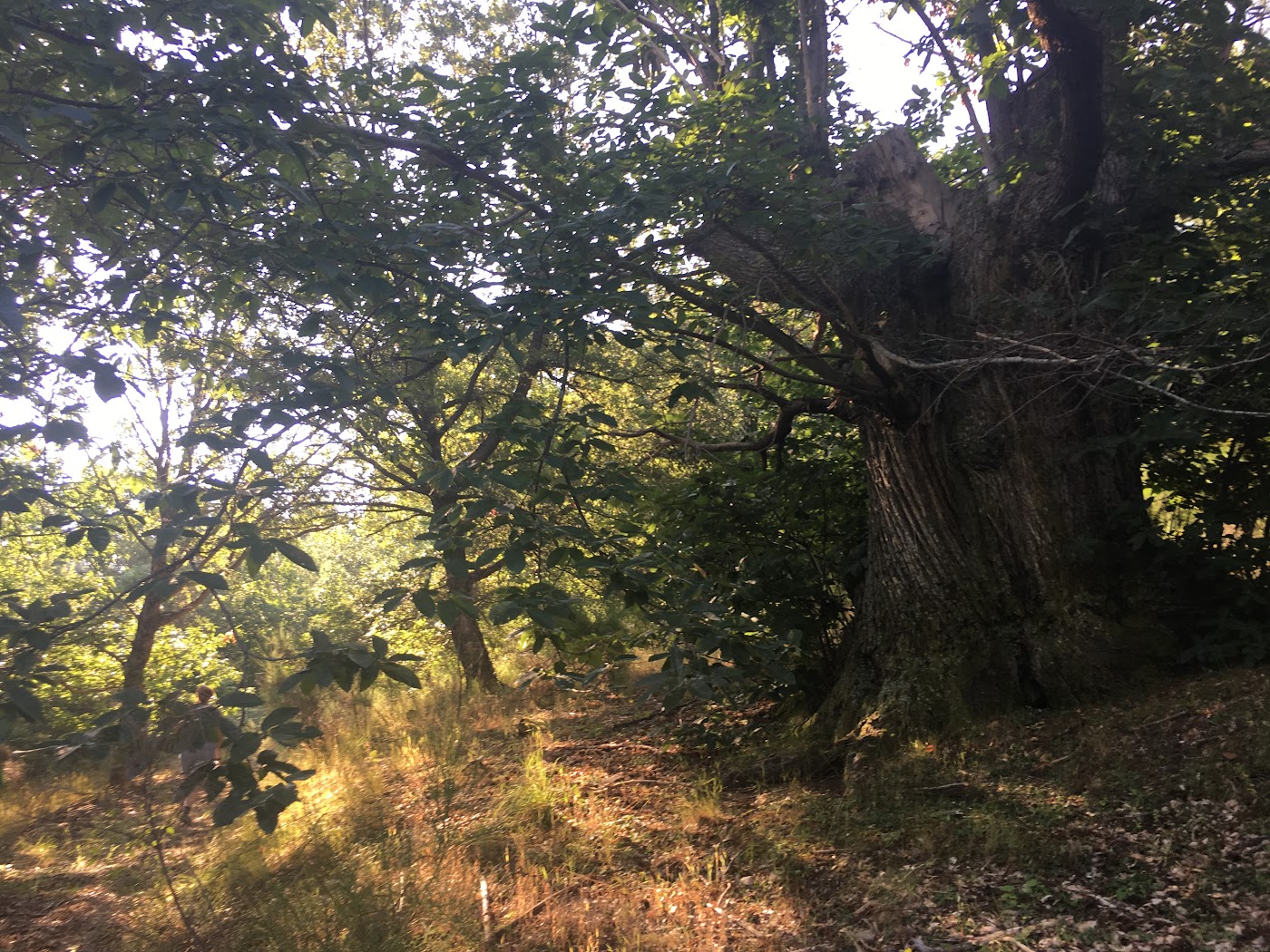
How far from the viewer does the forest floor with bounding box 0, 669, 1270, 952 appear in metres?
3.48

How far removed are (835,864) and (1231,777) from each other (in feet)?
6.17

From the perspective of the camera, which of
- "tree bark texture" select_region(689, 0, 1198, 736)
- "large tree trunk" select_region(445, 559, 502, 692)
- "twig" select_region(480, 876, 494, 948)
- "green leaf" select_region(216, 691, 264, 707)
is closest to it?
"green leaf" select_region(216, 691, 264, 707)

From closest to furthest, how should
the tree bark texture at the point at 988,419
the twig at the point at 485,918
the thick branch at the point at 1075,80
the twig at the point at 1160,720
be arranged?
1. the twig at the point at 485,918
2. the twig at the point at 1160,720
3. the thick branch at the point at 1075,80
4. the tree bark texture at the point at 988,419

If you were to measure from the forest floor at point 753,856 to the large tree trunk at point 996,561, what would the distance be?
0.30 metres

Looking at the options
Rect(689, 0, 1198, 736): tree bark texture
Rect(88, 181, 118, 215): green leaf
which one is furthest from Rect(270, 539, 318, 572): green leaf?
Rect(689, 0, 1198, 736): tree bark texture

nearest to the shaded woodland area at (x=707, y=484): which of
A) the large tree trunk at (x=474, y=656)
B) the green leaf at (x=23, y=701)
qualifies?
the green leaf at (x=23, y=701)

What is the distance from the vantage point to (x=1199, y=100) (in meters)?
5.17

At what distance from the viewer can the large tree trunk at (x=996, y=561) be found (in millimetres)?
5230

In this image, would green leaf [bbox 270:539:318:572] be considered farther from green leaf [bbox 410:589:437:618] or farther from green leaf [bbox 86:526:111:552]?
green leaf [bbox 86:526:111:552]

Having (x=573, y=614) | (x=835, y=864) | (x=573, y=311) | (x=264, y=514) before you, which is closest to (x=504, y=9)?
(x=573, y=311)

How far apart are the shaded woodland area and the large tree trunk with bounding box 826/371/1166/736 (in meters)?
0.03

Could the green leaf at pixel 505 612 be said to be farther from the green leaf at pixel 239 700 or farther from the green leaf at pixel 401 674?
the green leaf at pixel 239 700

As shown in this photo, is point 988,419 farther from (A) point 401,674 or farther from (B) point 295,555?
(B) point 295,555

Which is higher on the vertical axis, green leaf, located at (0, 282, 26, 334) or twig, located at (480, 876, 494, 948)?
green leaf, located at (0, 282, 26, 334)
